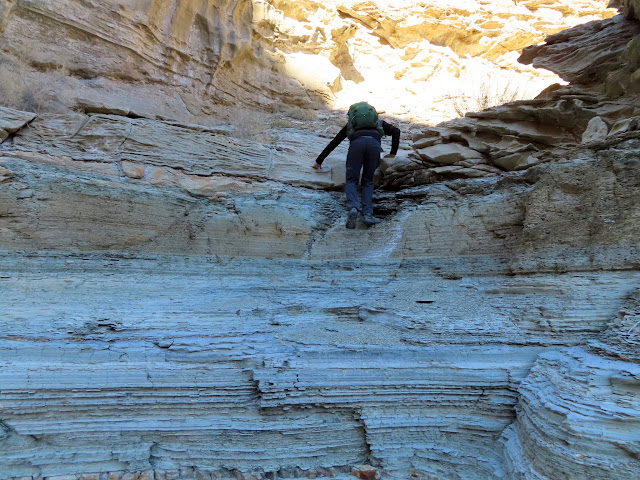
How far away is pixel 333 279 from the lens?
470cm

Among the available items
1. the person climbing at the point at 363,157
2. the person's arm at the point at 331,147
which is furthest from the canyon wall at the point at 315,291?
the person climbing at the point at 363,157

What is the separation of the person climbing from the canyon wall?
27 centimetres

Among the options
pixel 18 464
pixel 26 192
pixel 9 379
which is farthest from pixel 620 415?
pixel 26 192

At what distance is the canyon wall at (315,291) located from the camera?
282cm

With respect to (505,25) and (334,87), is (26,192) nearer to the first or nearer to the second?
(334,87)

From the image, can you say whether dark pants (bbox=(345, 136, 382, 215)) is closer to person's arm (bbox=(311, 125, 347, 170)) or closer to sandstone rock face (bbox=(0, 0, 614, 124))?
person's arm (bbox=(311, 125, 347, 170))

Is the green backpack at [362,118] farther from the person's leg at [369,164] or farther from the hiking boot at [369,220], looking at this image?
the hiking boot at [369,220]

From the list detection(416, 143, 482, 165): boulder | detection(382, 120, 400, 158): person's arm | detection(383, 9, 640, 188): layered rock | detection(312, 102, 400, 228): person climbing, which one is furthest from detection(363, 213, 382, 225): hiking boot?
detection(416, 143, 482, 165): boulder

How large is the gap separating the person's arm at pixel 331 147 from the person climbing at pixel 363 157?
0.10m

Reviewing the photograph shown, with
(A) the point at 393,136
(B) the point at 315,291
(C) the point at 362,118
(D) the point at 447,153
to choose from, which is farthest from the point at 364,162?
(B) the point at 315,291

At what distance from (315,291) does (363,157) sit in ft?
6.85

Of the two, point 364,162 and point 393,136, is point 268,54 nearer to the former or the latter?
point 393,136

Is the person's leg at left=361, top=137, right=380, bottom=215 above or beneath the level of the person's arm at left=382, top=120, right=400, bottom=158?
beneath

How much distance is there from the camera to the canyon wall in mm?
2816
